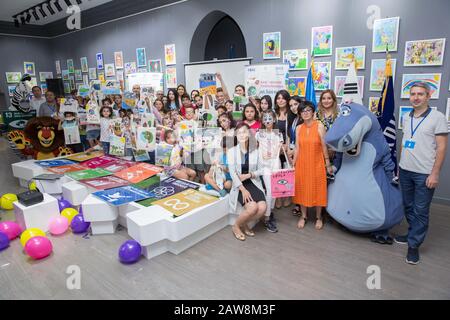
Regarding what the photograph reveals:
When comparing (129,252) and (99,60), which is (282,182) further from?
(99,60)

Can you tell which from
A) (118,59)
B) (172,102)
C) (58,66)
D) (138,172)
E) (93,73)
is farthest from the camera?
(58,66)

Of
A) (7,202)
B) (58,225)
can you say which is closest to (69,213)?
(58,225)

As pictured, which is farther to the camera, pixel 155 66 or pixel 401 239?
pixel 155 66

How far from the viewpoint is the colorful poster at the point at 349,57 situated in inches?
177

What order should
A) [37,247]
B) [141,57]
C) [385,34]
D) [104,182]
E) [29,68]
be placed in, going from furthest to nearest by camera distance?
[29,68] < [141,57] < [385,34] < [104,182] < [37,247]

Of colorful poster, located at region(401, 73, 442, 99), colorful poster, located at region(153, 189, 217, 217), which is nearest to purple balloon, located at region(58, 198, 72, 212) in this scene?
colorful poster, located at region(153, 189, 217, 217)

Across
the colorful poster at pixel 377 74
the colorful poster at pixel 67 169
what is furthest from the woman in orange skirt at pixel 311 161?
the colorful poster at pixel 67 169

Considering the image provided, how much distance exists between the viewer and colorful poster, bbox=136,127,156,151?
472cm

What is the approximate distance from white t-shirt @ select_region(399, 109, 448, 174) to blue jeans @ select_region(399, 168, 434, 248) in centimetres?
9

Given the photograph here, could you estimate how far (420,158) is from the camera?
2660 mm

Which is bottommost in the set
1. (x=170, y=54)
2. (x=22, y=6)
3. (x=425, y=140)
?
(x=425, y=140)

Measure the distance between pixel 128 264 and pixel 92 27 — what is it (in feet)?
29.0

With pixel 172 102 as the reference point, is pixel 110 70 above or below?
above

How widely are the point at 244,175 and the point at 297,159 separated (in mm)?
658
